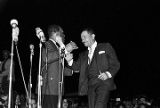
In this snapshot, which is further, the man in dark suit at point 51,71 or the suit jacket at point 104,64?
the suit jacket at point 104,64

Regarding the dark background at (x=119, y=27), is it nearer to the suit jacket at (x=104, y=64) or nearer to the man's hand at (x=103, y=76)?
the suit jacket at (x=104, y=64)

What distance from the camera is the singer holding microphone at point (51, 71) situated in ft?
14.5

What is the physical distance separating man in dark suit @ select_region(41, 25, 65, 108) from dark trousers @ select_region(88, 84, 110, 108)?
1.69ft

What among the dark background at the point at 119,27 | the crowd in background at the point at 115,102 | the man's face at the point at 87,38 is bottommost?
the crowd in background at the point at 115,102

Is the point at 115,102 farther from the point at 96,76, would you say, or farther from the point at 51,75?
the point at 51,75

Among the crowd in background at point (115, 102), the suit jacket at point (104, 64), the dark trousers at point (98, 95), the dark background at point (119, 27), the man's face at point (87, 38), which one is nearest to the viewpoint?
the dark trousers at point (98, 95)

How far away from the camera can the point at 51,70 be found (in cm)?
448

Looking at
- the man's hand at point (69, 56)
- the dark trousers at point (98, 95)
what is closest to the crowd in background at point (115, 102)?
the man's hand at point (69, 56)

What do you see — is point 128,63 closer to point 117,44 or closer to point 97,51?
point 117,44

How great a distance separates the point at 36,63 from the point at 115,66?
366 inches

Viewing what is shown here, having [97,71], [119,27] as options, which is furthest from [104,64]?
[119,27]

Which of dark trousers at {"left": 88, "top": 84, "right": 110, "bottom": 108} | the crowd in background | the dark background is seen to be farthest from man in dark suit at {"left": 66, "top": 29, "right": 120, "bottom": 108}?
the dark background

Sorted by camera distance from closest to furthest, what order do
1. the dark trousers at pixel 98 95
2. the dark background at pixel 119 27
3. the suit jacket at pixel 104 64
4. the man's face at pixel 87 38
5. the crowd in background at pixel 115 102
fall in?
the dark trousers at pixel 98 95
the suit jacket at pixel 104 64
the man's face at pixel 87 38
the crowd in background at pixel 115 102
the dark background at pixel 119 27

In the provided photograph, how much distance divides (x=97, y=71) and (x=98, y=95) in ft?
1.13
